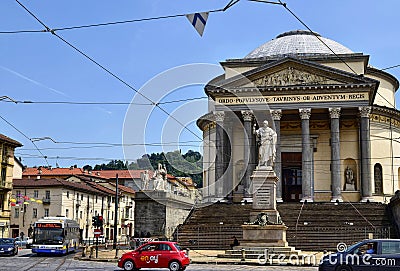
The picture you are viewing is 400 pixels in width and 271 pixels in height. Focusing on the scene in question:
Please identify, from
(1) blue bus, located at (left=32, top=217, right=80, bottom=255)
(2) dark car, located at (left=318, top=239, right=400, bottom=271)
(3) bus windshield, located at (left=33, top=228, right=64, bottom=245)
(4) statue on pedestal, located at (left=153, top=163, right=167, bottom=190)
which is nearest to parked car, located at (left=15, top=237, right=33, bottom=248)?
(4) statue on pedestal, located at (left=153, top=163, right=167, bottom=190)

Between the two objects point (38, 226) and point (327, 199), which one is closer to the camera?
point (38, 226)

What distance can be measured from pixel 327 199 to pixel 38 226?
26.0m

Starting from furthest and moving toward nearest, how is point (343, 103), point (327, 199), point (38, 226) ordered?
point (327, 199) → point (343, 103) → point (38, 226)

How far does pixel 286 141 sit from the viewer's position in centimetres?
5259

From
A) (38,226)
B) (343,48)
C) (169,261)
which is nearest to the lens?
(169,261)

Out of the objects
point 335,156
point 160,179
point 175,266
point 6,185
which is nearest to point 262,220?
point 175,266

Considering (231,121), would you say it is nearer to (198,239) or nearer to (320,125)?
(320,125)

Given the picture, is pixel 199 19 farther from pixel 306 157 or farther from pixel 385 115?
pixel 385 115

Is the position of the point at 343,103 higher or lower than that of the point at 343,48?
lower

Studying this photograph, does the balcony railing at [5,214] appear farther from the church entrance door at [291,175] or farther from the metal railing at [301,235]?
the church entrance door at [291,175]

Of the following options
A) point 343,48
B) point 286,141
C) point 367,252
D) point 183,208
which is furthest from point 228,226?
point 343,48

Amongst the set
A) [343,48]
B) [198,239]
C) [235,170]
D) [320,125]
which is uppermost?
[343,48]

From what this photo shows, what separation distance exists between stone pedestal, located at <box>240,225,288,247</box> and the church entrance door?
25571mm

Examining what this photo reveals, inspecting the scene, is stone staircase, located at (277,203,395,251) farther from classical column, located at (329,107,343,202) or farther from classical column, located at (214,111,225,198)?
classical column, located at (214,111,225,198)
